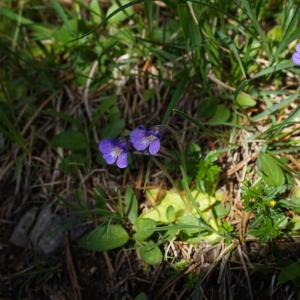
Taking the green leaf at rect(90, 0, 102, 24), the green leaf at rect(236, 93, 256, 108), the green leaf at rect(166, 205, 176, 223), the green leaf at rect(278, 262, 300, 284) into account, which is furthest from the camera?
the green leaf at rect(90, 0, 102, 24)

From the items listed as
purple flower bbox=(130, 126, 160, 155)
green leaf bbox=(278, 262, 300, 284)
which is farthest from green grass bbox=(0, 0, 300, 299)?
purple flower bbox=(130, 126, 160, 155)

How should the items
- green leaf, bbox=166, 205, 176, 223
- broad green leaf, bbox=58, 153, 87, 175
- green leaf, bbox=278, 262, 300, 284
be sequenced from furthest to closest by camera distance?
broad green leaf, bbox=58, 153, 87, 175
green leaf, bbox=166, 205, 176, 223
green leaf, bbox=278, 262, 300, 284

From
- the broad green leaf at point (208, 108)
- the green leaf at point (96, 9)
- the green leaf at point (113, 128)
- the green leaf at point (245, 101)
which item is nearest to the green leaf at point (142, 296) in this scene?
the green leaf at point (113, 128)

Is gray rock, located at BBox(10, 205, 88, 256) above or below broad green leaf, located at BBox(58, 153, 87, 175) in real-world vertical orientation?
below

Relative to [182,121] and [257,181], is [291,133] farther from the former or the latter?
[182,121]

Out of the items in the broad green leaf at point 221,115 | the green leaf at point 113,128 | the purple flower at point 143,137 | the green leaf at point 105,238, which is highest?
the purple flower at point 143,137

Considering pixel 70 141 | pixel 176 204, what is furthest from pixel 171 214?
pixel 70 141

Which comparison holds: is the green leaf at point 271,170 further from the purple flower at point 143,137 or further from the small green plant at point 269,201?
the purple flower at point 143,137

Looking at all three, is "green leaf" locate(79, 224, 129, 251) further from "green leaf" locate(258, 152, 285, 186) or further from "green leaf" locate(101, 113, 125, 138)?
"green leaf" locate(258, 152, 285, 186)
